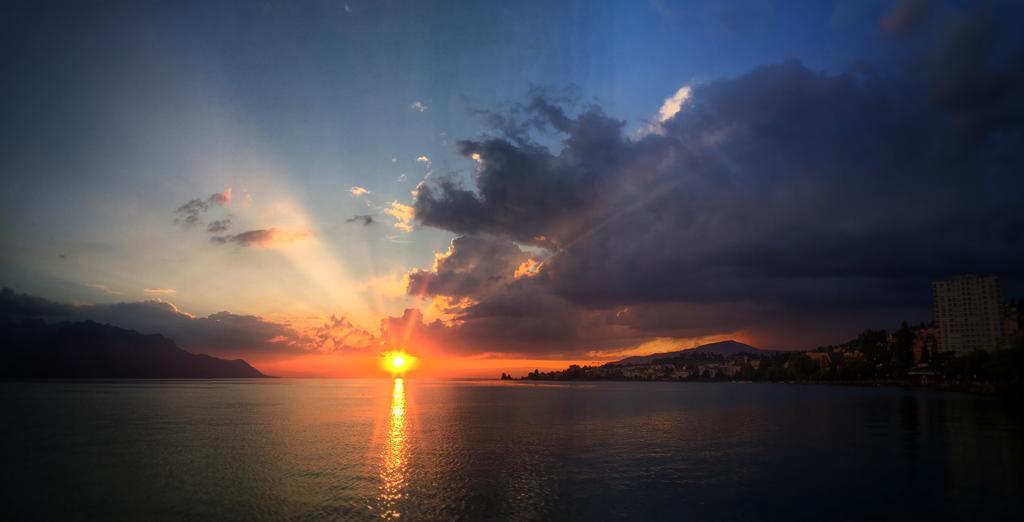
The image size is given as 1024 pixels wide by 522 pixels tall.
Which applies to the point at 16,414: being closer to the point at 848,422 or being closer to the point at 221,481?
the point at 221,481

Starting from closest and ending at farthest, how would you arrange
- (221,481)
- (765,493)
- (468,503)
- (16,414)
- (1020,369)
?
(468,503) < (765,493) < (221,481) < (16,414) < (1020,369)

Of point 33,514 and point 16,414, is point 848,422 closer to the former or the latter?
point 33,514

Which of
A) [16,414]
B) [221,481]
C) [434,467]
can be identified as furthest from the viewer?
[16,414]

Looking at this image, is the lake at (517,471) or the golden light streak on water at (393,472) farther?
the golden light streak on water at (393,472)

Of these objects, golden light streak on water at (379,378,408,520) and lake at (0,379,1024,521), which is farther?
golden light streak on water at (379,378,408,520)

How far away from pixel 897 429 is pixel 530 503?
64627 millimetres

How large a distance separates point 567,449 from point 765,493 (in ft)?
77.9

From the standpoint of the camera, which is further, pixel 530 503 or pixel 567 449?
pixel 567 449

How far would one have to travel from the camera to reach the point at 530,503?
36.2m

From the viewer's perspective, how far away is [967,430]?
232 ft

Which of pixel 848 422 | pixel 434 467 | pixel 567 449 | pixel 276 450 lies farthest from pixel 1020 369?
pixel 276 450

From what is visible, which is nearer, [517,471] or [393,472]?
[517,471]

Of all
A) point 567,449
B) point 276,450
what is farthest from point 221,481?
point 567,449

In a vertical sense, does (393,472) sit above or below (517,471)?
below
